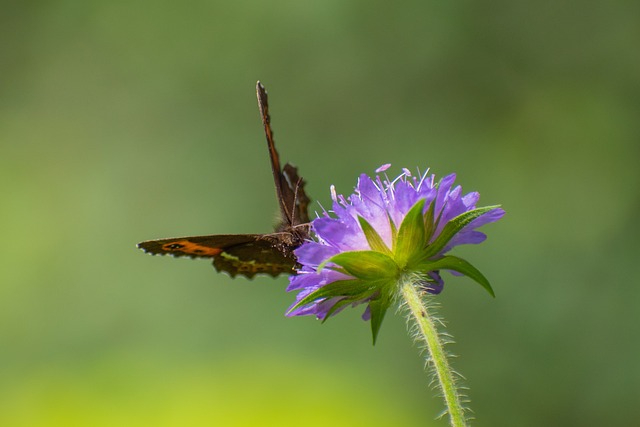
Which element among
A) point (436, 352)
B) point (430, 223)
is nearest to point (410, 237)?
point (430, 223)

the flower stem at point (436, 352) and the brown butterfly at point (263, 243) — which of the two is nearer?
the flower stem at point (436, 352)

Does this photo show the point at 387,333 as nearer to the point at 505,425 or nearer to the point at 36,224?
the point at 505,425

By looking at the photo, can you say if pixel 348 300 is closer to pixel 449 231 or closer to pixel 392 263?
pixel 392 263

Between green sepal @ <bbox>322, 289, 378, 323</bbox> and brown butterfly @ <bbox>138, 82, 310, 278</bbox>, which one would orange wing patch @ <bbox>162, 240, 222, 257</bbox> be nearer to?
brown butterfly @ <bbox>138, 82, 310, 278</bbox>

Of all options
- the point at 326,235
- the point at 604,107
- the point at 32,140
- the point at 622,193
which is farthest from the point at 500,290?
the point at 32,140

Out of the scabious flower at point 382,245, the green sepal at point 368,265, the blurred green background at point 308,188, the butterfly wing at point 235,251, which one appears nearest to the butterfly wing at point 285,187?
the butterfly wing at point 235,251

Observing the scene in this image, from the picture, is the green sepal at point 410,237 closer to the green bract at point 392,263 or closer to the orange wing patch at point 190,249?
the green bract at point 392,263

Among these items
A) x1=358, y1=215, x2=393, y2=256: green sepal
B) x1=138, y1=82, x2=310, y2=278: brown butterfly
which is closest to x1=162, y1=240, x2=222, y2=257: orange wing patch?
x1=138, y1=82, x2=310, y2=278: brown butterfly
